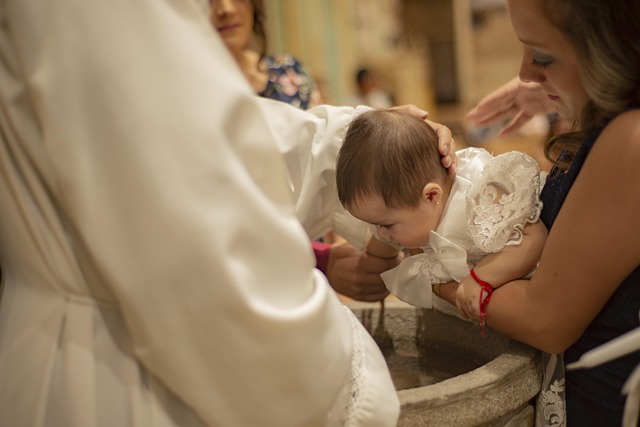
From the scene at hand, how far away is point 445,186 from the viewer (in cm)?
142

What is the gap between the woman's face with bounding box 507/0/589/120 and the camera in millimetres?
1098

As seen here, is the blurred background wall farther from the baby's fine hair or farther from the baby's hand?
the baby's hand

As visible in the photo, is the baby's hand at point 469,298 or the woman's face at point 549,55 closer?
the woman's face at point 549,55

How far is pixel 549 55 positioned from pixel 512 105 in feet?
2.04

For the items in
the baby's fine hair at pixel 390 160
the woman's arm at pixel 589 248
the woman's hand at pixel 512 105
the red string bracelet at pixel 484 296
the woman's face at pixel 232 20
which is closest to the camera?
the woman's arm at pixel 589 248

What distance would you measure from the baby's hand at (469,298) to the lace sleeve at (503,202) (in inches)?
2.8

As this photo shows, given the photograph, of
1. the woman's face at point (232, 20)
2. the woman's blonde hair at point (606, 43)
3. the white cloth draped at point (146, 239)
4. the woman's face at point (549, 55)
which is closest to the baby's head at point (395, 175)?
the woman's face at point (549, 55)

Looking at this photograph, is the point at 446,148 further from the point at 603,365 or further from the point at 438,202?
the point at 603,365

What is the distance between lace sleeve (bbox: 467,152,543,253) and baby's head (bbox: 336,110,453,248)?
0.09 meters

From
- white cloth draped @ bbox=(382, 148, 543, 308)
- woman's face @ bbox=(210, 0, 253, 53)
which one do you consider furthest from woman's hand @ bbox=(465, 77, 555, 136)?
woman's face @ bbox=(210, 0, 253, 53)

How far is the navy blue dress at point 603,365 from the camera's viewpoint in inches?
43.1

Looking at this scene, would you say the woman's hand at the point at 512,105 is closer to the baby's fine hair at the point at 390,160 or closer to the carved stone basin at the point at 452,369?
the baby's fine hair at the point at 390,160

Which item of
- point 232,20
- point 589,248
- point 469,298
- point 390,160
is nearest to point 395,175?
point 390,160

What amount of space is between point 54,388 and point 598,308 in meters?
0.85
